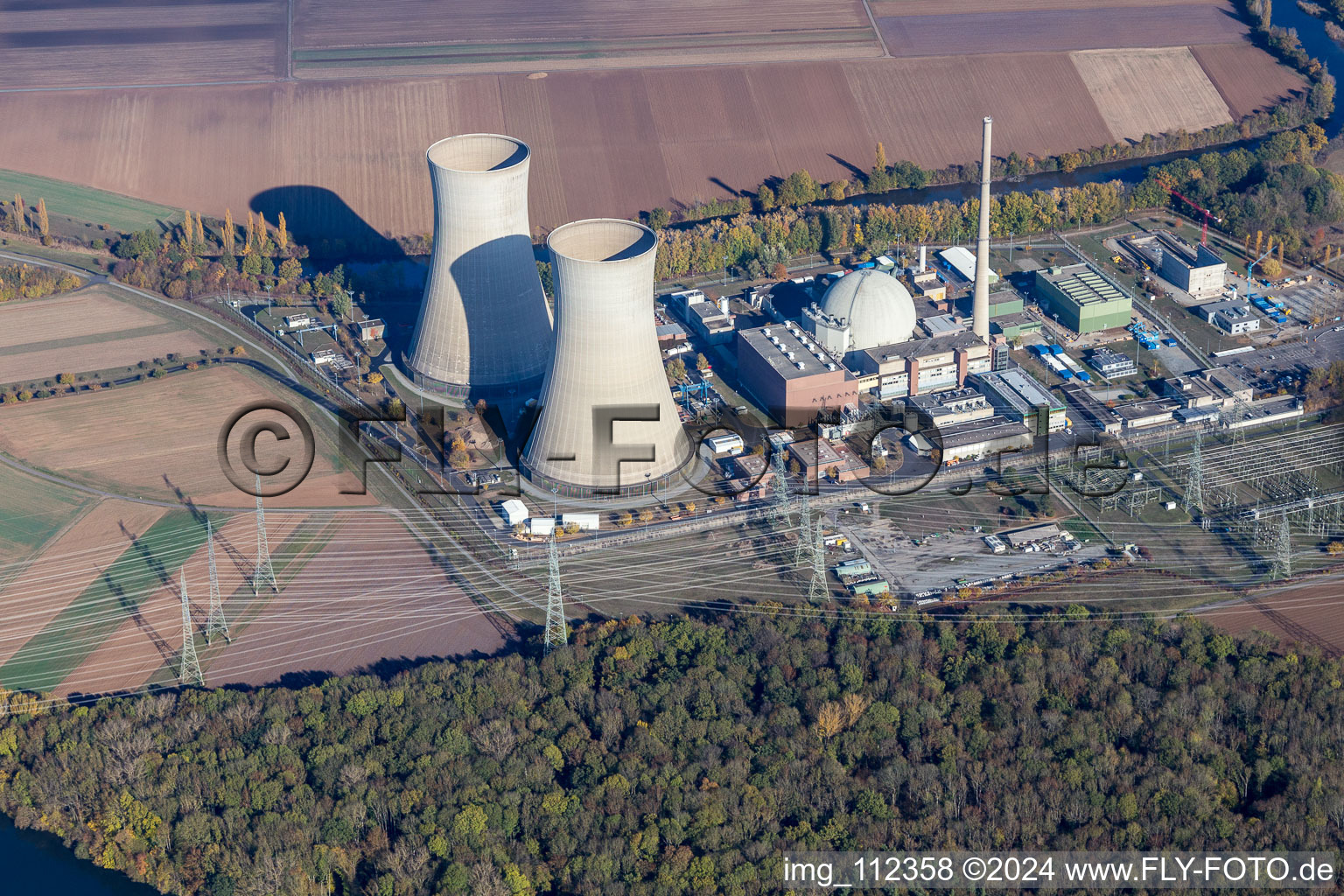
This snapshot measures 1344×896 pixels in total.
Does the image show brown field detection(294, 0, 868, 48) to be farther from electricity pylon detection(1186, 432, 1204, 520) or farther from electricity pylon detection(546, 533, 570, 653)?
electricity pylon detection(546, 533, 570, 653)

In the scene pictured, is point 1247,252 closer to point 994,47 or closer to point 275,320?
point 994,47

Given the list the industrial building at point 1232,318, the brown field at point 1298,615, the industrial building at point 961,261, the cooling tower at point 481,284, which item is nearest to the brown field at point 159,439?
the cooling tower at point 481,284

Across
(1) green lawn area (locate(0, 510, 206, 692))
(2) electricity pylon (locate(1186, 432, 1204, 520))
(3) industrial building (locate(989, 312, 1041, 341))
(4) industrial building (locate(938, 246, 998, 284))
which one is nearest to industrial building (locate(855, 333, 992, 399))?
(3) industrial building (locate(989, 312, 1041, 341))

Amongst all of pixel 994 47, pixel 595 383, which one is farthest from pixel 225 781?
pixel 994 47

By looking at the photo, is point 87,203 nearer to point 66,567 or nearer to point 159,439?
point 159,439

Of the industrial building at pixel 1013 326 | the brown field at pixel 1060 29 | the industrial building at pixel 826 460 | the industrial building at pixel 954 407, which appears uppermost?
the brown field at pixel 1060 29

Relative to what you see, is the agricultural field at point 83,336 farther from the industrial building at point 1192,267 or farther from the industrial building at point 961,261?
the industrial building at point 1192,267
